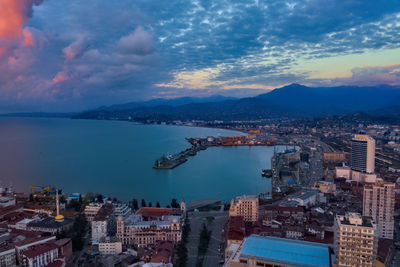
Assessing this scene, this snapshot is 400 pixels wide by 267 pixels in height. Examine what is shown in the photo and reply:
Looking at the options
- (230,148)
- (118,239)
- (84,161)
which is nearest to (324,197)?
(118,239)

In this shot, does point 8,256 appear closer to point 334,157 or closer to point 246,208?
point 246,208

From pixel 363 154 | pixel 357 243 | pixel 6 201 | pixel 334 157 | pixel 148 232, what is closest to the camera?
pixel 357 243

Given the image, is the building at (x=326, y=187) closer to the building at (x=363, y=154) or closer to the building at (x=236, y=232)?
the building at (x=363, y=154)

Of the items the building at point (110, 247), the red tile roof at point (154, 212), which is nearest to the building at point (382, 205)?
the red tile roof at point (154, 212)

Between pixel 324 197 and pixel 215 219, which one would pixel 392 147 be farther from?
pixel 215 219

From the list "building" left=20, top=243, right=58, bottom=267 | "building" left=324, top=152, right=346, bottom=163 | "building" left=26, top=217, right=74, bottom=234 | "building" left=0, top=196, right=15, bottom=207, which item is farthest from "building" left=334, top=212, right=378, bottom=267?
"building" left=324, top=152, right=346, bottom=163

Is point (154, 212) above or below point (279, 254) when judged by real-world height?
below

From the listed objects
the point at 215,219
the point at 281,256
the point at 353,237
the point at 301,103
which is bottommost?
the point at 215,219

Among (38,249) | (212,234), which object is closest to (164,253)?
(212,234)
